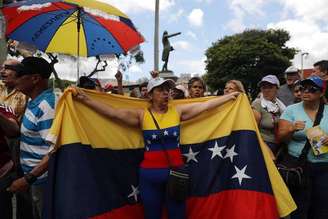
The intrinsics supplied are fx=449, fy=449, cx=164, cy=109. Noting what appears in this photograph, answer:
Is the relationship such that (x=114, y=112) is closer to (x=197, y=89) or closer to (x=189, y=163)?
(x=189, y=163)

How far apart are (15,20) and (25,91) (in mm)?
1877

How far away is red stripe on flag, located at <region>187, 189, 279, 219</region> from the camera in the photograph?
4.45 metres

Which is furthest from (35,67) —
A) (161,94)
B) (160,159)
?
(160,159)

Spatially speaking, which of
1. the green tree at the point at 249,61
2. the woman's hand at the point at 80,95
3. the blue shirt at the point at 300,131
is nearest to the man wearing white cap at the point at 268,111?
the blue shirt at the point at 300,131

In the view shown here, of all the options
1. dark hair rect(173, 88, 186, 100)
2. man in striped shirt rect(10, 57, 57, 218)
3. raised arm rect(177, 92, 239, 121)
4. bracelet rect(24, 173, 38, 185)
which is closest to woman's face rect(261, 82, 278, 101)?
raised arm rect(177, 92, 239, 121)

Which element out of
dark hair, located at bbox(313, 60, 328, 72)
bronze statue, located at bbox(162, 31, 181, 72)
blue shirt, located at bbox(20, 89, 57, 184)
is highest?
bronze statue, located at bbox(162, 31, 181, 72)

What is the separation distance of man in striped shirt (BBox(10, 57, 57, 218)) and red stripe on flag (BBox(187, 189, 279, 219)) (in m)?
1.55

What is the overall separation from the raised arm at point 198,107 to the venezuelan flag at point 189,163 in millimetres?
84

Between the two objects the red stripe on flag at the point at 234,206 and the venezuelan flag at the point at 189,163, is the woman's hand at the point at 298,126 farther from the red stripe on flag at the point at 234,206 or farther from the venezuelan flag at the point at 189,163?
the red stripe on flag at the point at 234,206

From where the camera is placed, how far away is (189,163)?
15.4ft

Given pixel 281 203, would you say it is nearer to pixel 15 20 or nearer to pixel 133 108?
pixel 133 108

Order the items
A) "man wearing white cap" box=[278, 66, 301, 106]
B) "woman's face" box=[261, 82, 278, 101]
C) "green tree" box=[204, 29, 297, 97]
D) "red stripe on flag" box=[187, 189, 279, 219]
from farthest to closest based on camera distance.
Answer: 1. "green tree" box=[204, 29, 297, 97]
2. "man wearing white cap" box=[278, 66, 301, 106]
3. "woman's face" box=[261, 82, 278, 101]
4. "red stripe on flag" box=[187, 189, 279, 219]

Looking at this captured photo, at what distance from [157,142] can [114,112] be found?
20.3 inches

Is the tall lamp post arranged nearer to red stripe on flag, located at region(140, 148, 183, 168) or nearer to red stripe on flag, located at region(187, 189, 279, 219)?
red stripe on flag, located at region(140, 148, 183, 168)
